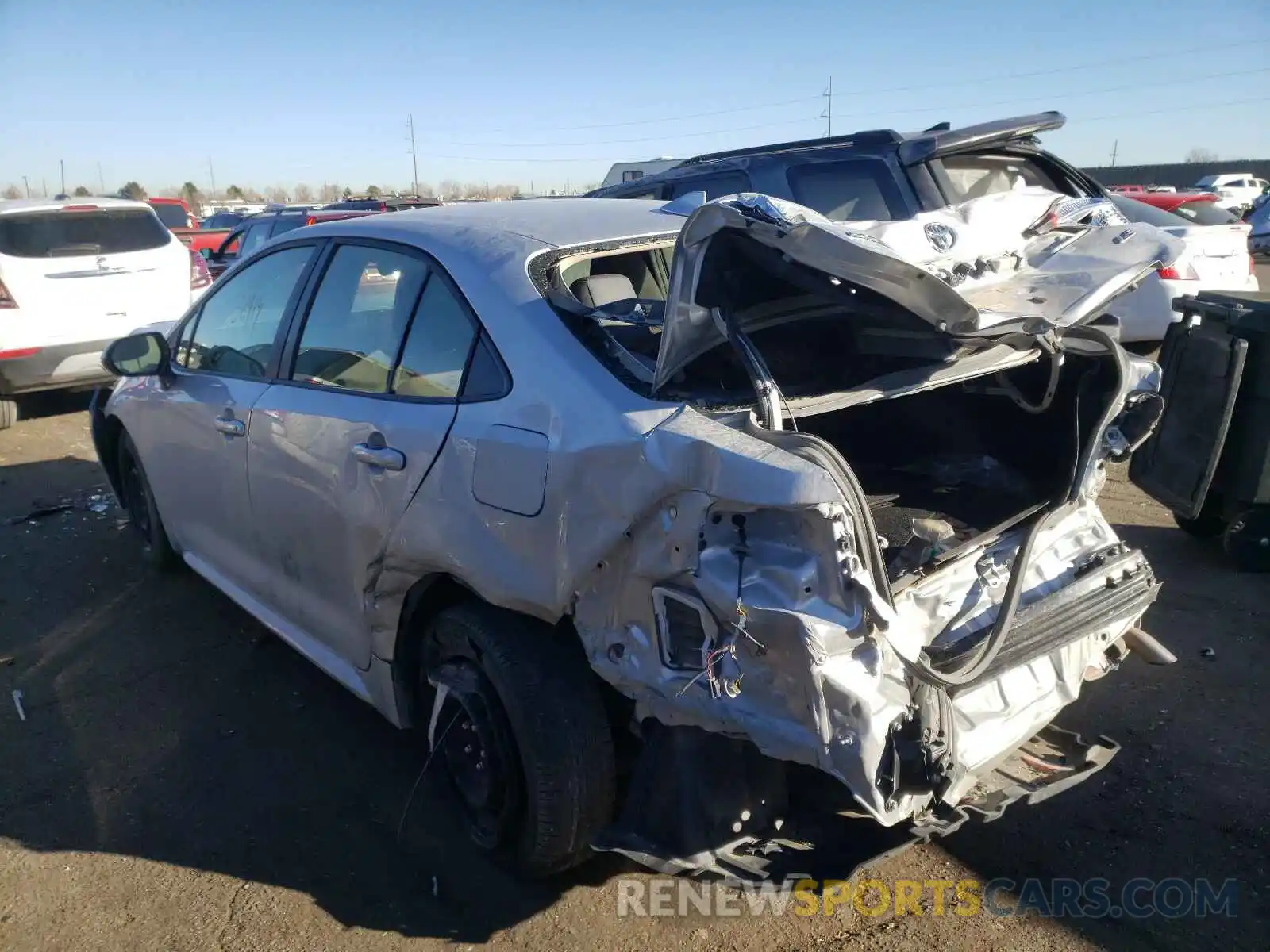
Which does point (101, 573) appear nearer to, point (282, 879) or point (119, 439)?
point (119, 439)

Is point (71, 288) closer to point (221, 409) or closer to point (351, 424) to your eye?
point (221, 409)

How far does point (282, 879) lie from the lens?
9.31 ft

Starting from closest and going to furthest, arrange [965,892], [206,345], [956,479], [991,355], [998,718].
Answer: [998,718] → [965,892] → [991,355] → [956,479] → [206,345]

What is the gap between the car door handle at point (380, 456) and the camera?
2.79 meters

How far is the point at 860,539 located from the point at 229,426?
2622 mm

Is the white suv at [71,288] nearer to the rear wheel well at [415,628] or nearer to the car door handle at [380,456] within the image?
the car door handle at [380,456]

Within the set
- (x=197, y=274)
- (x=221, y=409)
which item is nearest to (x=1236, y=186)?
(x=197, y=274)

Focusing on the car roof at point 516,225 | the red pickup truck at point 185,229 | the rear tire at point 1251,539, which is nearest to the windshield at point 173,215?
the red pickup truck at point 185,229

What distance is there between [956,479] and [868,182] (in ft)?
12.3

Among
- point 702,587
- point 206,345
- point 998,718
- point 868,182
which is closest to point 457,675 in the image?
point 702,587

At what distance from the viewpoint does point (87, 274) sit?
8.35 m

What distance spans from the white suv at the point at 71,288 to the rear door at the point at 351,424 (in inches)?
222

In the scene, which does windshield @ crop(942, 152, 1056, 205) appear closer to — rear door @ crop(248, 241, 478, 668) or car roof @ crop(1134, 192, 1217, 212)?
rear door @ crop(248, 241, 478, 668)

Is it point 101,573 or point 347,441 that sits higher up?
point 347,441
